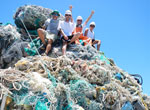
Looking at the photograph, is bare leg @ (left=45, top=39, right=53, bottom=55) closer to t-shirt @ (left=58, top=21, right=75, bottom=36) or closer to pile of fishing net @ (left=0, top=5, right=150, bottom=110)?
pile of fishing net @ (left=0, top=5, right=150, bottom=110)

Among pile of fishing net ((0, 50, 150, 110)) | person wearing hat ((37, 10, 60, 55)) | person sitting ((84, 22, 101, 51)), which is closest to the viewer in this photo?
pile of fishing net ((0, 50, 150, 110))

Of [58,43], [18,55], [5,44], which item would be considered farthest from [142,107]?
[5,44]

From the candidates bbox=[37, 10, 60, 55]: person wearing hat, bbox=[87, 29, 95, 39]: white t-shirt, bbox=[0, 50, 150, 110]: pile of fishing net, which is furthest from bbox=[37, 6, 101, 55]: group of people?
bbox=[0, 50, 150, 110]: pile of fishing net

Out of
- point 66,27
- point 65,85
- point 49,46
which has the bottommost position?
point 65,85

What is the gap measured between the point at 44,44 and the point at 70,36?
929mm

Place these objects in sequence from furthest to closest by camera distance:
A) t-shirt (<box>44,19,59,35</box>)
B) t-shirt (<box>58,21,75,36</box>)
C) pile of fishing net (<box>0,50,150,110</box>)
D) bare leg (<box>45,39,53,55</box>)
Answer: t-shirt (<box>44,19,59,35</box>), t-shirt (<box>58,21,75,36</box>), bare leg (<box>45,39,53,55</box>), pile of fishing net (<box>0,50,150,110</box>)

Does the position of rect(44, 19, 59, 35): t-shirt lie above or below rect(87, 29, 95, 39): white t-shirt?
below

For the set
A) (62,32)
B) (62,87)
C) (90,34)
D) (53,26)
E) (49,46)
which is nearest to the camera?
(62,87)

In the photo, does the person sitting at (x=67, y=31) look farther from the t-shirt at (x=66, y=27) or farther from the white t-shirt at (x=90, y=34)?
the white t-shirt at (x=90, y=34)

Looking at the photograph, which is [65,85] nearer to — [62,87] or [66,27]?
[62,87]

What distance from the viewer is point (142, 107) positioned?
480 cm

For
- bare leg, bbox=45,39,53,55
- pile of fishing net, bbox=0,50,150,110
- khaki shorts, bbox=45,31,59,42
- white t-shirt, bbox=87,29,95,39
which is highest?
white t-shirt, bbox=87,29,95,39

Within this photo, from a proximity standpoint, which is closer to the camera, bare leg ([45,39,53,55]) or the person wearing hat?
bare leg ([45,39,53,55])

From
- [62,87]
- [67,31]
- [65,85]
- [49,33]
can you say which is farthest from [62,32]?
[62,87]
